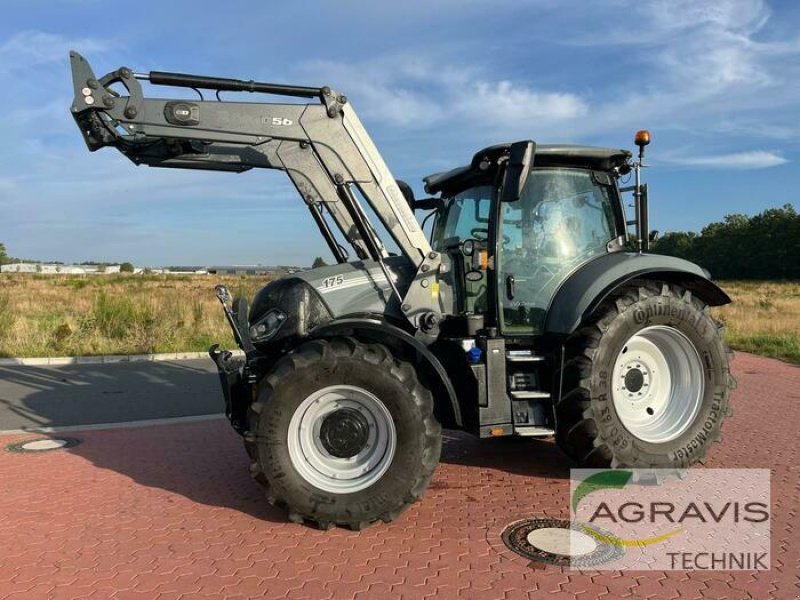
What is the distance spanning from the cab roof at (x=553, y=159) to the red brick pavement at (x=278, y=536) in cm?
267

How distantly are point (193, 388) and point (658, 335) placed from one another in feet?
24.6

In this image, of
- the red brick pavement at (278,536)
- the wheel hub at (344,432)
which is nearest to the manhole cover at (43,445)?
the red brick pavement at (278,536)

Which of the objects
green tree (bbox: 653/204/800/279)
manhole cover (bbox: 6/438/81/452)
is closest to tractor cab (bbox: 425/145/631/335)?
manhole cover (bbox: 6/438/81/452)

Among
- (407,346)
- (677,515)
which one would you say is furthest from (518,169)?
(677,515)

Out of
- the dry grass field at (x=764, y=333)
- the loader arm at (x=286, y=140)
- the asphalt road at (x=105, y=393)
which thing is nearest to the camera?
the loader arm at (x=286, y=140)

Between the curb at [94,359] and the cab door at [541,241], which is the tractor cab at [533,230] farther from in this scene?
the curb at [94,359]

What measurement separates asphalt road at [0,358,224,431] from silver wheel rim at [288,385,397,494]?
443 centimetres

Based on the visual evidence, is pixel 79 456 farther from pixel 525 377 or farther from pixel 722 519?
pixel 722 519

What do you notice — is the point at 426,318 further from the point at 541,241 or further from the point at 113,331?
the point at 113,331

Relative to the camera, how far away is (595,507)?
4.76 m

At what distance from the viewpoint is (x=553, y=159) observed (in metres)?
5.46

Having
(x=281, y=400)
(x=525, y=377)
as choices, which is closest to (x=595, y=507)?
(x=525, y=377)

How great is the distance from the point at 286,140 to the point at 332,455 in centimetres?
245

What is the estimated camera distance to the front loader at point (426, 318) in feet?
14.6
